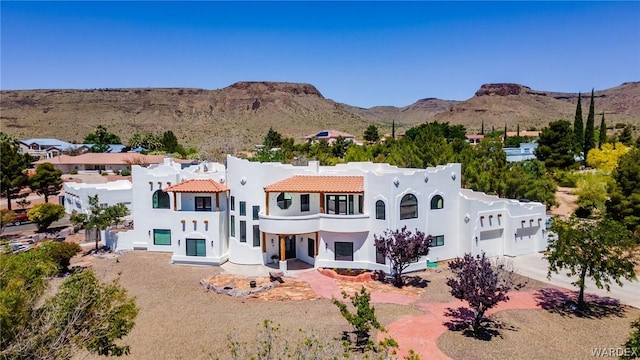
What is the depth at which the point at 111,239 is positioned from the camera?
3388 cm

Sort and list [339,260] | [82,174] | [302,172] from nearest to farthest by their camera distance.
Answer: [339,260] → [302,172] → [82,174]

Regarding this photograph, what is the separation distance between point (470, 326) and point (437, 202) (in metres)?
10.7

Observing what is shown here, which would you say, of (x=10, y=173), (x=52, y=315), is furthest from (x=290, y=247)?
(x=10, y=173)

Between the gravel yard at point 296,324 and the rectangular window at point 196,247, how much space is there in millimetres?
4276

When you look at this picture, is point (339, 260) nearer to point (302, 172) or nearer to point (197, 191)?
point (302, 172)

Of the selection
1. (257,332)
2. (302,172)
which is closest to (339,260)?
(302,172)

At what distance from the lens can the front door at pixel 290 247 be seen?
29.3m

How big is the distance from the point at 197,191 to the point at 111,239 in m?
10.5

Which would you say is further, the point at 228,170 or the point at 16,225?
the point at 16,225

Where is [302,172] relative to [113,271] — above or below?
above

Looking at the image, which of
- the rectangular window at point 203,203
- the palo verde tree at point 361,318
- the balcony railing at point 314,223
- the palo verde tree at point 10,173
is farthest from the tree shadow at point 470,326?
the palo verde tree at point 10,173

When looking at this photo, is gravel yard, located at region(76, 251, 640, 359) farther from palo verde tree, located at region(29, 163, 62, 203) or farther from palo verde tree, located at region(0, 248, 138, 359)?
palo verde tree, located at region(29, 163, 62, 203)

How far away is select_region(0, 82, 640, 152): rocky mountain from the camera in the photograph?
131875 millimetres

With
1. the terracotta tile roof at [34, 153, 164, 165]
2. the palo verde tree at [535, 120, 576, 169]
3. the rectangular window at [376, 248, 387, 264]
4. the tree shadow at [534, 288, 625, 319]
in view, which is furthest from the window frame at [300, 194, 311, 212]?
the terracotta tile roof at [34, 153, 164, 165]
